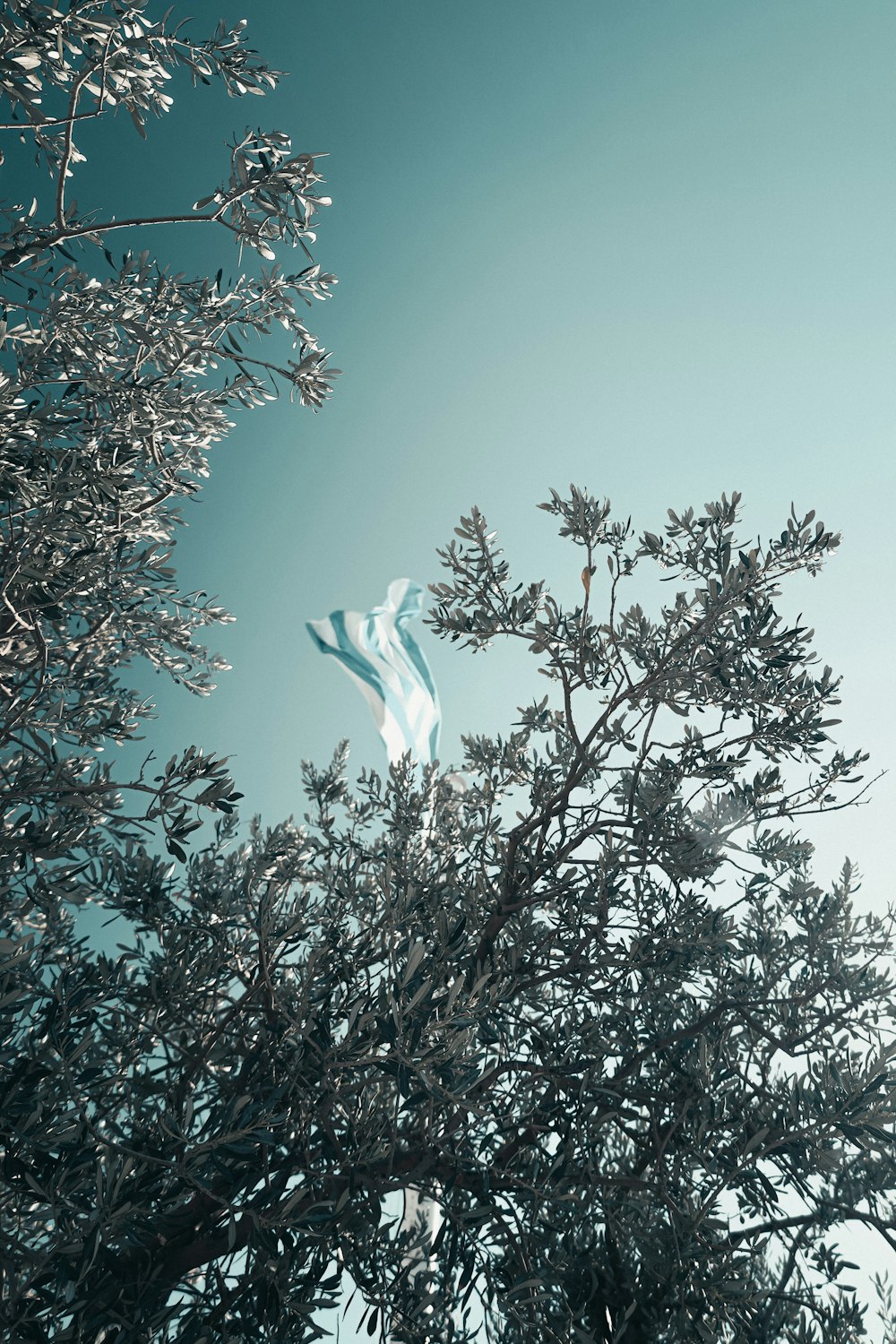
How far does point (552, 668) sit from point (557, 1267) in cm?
250

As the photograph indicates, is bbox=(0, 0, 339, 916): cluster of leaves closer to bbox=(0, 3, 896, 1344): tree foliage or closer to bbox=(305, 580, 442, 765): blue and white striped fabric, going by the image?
bbox=(0, 3, 896, 1344): tree foliage

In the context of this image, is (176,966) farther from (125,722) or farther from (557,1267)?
(557,1267)

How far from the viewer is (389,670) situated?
1252cm

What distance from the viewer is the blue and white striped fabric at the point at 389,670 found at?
39.6ft

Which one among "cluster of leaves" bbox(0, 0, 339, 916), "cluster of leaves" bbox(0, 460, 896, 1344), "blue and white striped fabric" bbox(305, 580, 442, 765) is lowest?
"cluster of leaves" bbox(0, 460, 896, 1344)

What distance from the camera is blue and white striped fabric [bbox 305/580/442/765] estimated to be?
39.6ft

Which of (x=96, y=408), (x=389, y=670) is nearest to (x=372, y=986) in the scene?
(x=96, y=408)

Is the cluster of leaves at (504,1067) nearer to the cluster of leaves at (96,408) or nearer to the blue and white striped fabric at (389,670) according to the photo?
the cluster of leaves at (96,408)

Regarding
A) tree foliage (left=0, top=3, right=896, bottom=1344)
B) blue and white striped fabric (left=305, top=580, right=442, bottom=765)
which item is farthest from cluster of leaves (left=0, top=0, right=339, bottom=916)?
blue and white striped fabric (left=305, top=580, right=442, bottom=765)

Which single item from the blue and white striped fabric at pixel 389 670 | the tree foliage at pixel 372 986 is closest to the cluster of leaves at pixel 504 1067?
the tree foliage at pixel 372 986

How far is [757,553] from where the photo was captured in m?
4.01

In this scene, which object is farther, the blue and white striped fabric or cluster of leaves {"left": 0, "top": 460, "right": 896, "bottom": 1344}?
the blue and white striped fabric

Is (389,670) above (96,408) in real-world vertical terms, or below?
above

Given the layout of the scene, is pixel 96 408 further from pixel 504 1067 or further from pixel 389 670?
pixel 389 670
